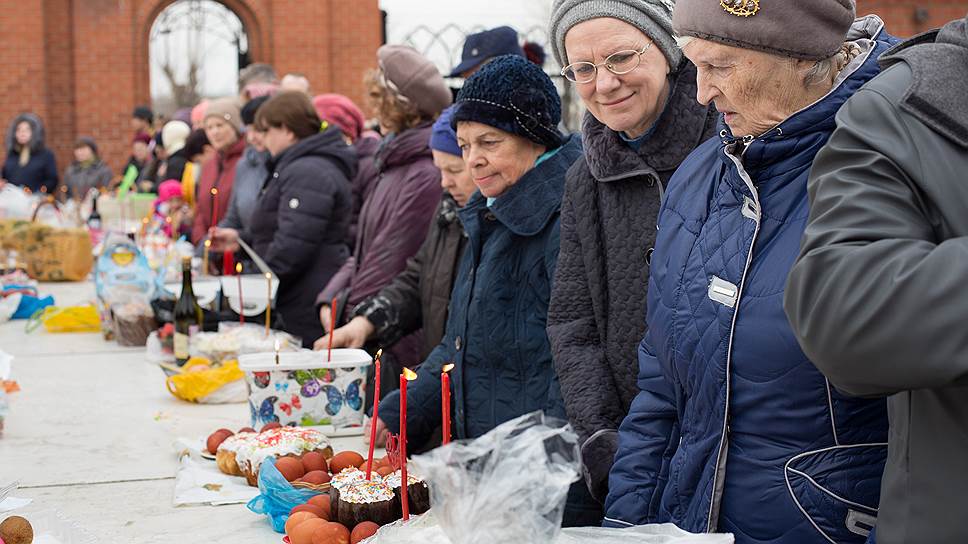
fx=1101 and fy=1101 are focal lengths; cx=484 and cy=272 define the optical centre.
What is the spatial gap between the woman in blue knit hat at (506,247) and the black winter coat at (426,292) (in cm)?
48

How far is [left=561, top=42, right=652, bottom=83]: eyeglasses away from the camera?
90.6 inches

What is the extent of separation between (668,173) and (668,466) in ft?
2.12

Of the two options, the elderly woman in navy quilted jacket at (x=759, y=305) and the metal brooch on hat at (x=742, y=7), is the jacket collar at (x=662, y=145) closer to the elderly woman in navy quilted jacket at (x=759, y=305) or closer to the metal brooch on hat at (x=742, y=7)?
the elderly woman in navy quilted jacket at (x=759, y=305)

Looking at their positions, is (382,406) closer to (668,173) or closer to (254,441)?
(254,441)

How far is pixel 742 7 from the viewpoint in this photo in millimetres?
1623

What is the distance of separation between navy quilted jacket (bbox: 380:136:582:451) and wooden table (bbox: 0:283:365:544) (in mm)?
436

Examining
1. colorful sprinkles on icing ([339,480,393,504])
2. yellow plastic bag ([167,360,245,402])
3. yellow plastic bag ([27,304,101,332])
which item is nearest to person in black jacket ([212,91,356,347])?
yellow plastic bag ([27,304,101,332])

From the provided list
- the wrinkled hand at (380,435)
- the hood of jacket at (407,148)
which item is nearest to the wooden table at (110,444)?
the wrinkled hand at (380,435)

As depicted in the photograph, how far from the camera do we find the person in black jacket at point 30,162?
44.2 feet

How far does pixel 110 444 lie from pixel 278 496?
1.10m

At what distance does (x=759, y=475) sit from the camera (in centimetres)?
161

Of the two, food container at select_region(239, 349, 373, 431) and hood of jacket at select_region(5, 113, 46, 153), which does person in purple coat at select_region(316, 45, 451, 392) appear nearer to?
food container at select_region(239, 349, 373, 431)

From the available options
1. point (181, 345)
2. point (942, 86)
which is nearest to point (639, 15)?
point (942, 86)

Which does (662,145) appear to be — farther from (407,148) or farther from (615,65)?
(407,148)
